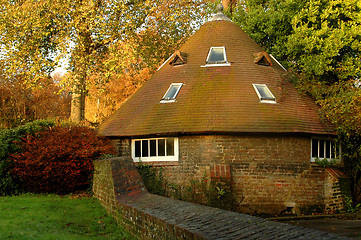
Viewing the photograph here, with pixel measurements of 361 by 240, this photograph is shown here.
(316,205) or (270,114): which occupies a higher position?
(270,114)

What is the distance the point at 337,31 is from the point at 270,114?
5.50 meters

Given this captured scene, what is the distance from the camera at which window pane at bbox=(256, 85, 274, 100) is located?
14.6 metres

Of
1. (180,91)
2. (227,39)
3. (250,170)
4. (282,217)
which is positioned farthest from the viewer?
(227,39)

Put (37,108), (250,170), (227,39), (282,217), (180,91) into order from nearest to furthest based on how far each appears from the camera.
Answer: (282,217)
(250,170)
(180,91)
(227,39)
(37,108)

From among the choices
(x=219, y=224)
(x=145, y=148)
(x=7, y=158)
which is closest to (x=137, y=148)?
(x=145, y=148)

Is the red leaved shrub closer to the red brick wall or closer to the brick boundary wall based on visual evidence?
the brick boundary wall

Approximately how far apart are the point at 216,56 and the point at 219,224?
11.7 meters

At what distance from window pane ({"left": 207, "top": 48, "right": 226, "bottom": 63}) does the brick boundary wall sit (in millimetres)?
7345

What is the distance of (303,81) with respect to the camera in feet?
52.7

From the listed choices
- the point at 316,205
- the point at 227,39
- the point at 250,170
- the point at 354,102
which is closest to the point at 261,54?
the point at 227,39

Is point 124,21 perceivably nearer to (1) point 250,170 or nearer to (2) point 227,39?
(2) point 227,39

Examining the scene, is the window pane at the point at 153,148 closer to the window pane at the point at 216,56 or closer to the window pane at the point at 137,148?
the window pane at the point at 137,148

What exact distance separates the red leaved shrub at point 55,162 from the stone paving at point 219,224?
5.02 meters

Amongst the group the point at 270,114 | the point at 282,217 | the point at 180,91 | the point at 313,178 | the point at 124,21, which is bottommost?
the point at 282,217
